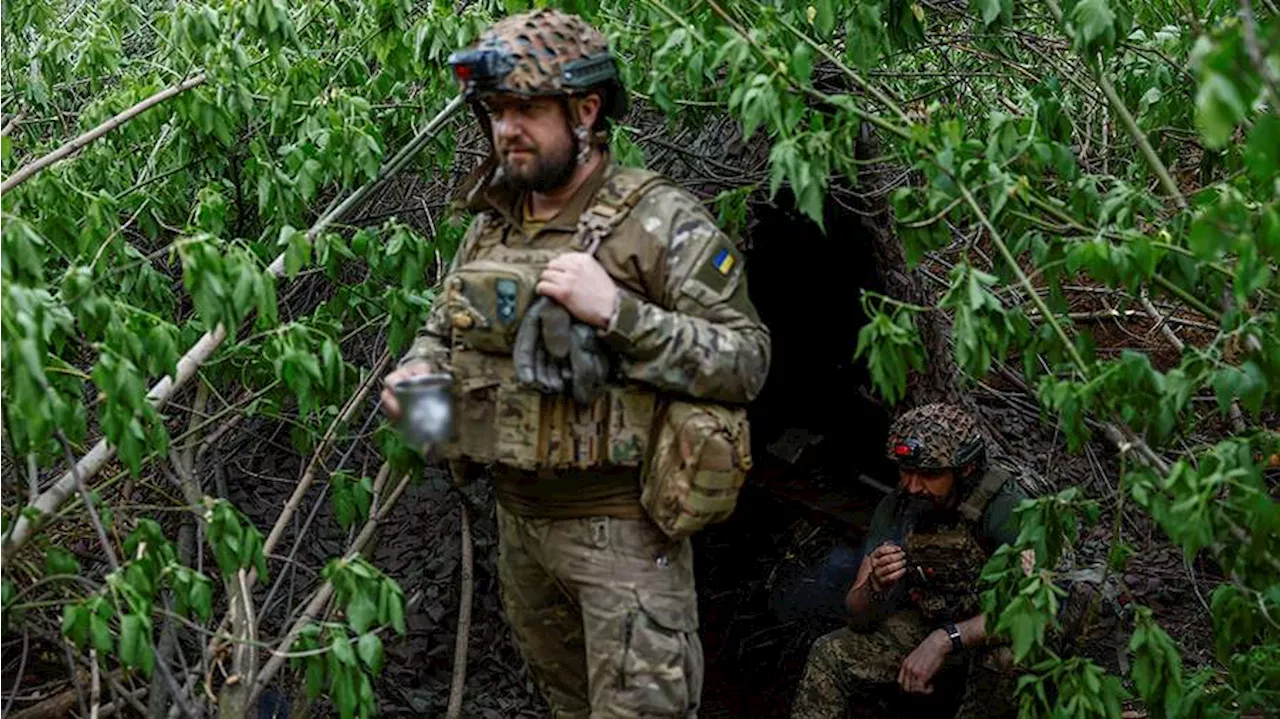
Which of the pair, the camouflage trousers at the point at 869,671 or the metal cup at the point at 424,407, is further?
the camouflage trousers at the point at 869,671

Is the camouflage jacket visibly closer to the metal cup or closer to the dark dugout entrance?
the metal cup

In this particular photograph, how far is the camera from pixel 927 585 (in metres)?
5.47

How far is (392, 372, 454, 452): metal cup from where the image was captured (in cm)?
380

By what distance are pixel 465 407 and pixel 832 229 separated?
264cm

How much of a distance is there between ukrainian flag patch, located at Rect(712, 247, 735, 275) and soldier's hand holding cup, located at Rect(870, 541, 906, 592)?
1752 millimetres

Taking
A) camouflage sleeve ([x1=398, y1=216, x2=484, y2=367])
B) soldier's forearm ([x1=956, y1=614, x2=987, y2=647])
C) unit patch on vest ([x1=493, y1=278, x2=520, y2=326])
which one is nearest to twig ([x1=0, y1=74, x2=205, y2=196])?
camouflage sleeve ([x1=398, y1=216, x2=484, y2=367])

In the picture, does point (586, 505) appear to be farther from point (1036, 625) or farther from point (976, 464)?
point (976, 464)

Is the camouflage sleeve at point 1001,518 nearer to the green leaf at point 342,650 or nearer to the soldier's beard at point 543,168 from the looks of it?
the soldier's beard at point 543,168

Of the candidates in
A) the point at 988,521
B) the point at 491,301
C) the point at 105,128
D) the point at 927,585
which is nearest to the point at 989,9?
the point at 491,301

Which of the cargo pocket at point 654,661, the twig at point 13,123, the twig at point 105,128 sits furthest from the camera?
the twig at point 13,123

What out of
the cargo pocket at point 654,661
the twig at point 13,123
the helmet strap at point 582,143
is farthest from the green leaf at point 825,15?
the twig at point 13,123

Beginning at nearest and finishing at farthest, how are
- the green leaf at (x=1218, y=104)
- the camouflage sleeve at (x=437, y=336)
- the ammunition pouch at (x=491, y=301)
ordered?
the green leaf at (x=1218, y=104) < the ammunition pouch at (x=491, y=301) < the camouflage sleeve at (x=437, y=336)

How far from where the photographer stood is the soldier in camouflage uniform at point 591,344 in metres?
3.79

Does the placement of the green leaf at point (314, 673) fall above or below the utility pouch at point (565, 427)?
below
